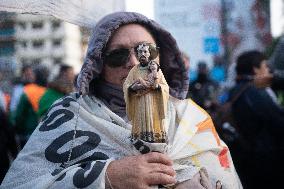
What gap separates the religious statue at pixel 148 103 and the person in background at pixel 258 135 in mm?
2936

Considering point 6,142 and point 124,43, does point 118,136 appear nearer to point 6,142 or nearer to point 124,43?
point 124,43

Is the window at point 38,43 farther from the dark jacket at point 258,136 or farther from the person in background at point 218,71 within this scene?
the dark jacket at point 258,136

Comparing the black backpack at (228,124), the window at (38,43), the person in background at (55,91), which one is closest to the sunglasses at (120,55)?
the black backpack at (228,124)

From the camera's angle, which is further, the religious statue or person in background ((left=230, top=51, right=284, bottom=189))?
person in background ((left=230, top=51, right=284, bottom=189))

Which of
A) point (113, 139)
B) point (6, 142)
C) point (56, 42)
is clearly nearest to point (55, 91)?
point (6, 142)

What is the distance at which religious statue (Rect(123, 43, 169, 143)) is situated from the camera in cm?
201

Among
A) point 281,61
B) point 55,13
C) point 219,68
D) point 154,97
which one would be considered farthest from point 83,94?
point 219,68

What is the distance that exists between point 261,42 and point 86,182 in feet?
35.5

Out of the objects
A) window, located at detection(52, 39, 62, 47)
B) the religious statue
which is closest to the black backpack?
the religious statue

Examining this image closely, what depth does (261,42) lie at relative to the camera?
40.9ft

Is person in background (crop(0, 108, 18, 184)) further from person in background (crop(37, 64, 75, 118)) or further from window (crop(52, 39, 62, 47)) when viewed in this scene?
window (crop(52, 39, 62, 47))

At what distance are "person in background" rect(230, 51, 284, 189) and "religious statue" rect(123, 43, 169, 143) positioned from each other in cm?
294

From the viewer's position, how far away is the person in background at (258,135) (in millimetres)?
4820

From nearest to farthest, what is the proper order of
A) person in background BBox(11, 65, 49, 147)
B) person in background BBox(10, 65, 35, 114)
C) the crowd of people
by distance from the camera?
1. the crowd of people
2. person in background BBox(11, 65, 49, 147)
3. person in background BBox(10, 65, 35, 114)
